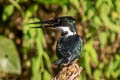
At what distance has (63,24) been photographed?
87.3 inches

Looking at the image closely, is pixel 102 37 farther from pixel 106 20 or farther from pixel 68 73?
pixel 68 73

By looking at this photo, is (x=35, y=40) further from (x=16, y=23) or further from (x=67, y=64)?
(x=67, y=64)

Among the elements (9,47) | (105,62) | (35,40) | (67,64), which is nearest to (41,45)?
(35,40)

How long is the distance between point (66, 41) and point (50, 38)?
81.8 inches

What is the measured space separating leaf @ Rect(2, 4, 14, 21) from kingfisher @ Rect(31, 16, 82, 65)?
5.70 ft

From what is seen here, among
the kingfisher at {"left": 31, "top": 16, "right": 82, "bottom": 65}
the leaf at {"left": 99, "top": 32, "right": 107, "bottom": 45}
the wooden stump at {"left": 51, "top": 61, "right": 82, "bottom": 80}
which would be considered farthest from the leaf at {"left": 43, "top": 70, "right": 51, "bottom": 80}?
the wooden stump at {"left": 51, "top": 61, "right": 82, "bottom": 80}

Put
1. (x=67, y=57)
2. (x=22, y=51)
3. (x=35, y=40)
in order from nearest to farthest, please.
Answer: (x=67, y=57) → (x=35, y=40) → (x=22, y=51)

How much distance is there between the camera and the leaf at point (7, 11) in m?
3.97

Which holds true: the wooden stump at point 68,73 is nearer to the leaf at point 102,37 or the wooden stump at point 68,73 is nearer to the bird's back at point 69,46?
the bird's back at point 69,46

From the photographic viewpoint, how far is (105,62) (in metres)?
4.36

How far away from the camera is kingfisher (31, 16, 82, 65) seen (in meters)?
2.15

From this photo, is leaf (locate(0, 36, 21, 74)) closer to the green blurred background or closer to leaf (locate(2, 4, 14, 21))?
the green blurred background

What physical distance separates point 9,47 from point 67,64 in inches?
74.1

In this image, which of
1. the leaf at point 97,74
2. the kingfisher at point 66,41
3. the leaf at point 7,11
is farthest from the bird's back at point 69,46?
the leaf at point 97,74
